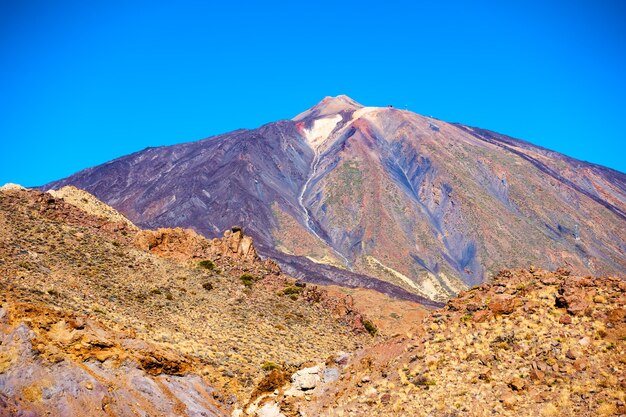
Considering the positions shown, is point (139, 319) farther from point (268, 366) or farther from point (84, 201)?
point (84, 201)

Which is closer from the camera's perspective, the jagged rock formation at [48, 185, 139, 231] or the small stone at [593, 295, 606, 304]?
the small stone at [593, 295, 606, 304]

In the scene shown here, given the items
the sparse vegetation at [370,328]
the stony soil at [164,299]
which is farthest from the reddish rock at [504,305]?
the sparse vegetation at [370,328]

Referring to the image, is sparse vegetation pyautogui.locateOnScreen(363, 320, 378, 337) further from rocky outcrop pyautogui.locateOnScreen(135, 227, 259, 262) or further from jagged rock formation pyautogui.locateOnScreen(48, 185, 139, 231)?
jagged rock formation pyautogui.locateOnScreen(48, 185, 139, 231)

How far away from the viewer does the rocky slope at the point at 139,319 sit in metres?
18.8

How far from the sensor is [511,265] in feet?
500

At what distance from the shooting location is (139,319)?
2761 centimetres

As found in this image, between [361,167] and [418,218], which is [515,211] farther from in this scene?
[361,167]

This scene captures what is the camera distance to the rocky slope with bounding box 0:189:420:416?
61.6 feet

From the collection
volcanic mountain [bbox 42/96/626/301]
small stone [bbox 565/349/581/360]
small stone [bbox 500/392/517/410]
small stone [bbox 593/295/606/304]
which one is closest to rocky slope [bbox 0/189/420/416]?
small stone [bbox 500/392/517/410]

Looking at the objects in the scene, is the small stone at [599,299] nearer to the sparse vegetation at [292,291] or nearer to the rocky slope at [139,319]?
the rocky slope at [139,319]

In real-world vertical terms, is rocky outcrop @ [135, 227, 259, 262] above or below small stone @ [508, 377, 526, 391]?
above

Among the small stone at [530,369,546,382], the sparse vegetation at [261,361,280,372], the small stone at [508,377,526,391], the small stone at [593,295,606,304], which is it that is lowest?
the small stone at [508,377,526,391]

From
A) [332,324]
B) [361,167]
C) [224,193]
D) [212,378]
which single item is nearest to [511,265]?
[361,167]

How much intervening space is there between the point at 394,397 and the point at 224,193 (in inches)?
6214
